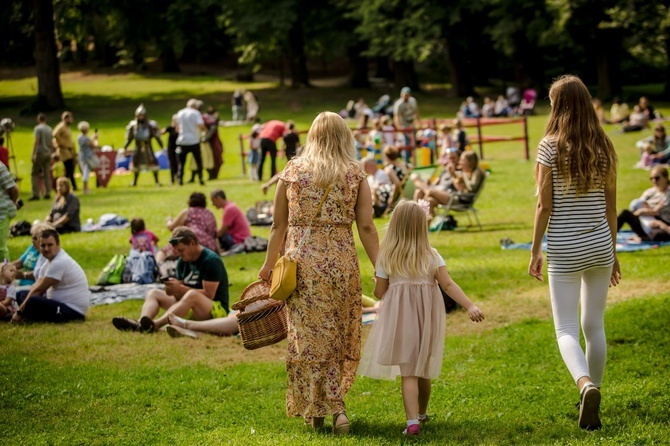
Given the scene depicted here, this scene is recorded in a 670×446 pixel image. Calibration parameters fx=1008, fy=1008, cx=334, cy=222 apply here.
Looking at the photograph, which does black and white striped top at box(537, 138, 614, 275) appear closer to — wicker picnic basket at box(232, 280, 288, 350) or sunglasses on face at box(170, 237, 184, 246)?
wicker picnic basket at box(232, 280, 288, 350)

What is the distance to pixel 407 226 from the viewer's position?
6.12 meters

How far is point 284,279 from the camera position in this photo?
5.95m

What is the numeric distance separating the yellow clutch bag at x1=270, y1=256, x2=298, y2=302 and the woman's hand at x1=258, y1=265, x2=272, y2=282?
34cm

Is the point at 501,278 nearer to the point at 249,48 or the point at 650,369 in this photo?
the point at 650,369

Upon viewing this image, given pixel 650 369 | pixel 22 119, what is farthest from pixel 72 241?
pixel 22 119

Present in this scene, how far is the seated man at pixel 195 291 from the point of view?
31.9ft

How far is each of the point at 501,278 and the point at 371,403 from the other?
5483 millimetres

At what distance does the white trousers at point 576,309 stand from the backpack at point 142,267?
7673mm

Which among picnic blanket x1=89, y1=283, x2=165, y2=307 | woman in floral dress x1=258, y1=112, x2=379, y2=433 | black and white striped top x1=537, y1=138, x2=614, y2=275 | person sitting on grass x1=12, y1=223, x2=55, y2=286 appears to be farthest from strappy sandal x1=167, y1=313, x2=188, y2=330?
black and white striped top x1=537, y1=138, x2=614, y2=275

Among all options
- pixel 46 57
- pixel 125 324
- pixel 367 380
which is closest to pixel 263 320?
pixel 367 380

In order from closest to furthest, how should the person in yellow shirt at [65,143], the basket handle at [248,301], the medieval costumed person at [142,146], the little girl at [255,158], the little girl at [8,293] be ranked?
the basket handle at [248,301]
the little girl at [8,293]
the person in yellow shirt at [65,143]
the medieval costumed person at [142,146]
the little girl at [255,158]

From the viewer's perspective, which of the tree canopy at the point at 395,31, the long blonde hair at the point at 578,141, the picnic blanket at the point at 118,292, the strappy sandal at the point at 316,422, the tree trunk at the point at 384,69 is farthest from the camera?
the tree trunk at the point at 384,69

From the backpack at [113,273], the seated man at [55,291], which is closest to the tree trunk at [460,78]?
the backpack at [113,273]

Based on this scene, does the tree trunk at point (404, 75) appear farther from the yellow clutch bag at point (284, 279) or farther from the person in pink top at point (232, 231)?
the yellow clutch bag at point (284, 279)
